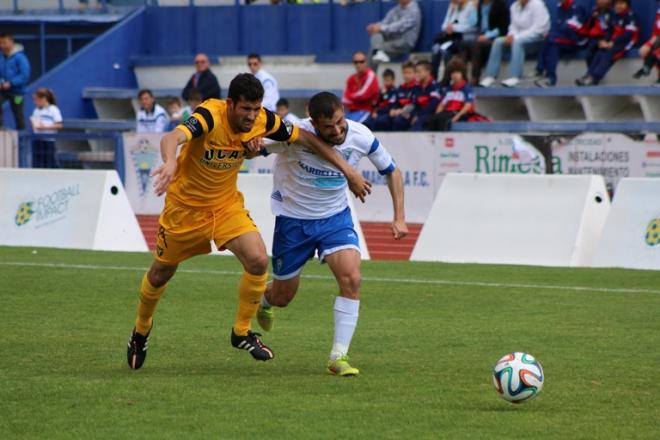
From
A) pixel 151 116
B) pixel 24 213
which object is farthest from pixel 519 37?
pixel 24 213

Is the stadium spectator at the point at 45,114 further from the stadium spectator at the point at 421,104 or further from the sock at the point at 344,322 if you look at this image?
the sock at the point at 344,322

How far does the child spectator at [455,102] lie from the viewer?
22.1 meters

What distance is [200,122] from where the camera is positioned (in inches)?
333

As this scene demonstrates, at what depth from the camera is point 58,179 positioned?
1764 cm

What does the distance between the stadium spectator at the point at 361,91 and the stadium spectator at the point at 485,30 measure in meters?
1.91

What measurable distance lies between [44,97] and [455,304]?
15626 mm

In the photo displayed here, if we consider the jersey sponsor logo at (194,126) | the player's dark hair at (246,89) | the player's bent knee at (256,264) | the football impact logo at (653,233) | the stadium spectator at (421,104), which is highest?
the player's dark hair at (246,89)

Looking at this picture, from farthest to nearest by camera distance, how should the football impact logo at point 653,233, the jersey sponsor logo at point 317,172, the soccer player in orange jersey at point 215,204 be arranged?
1. the football impact logo at point 653,233
2. the jersey sponsor logo at point 317,172
3. the soccer player in orange jersey at point 215,204

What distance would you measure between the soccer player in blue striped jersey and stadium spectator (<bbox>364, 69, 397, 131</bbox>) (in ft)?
44.4

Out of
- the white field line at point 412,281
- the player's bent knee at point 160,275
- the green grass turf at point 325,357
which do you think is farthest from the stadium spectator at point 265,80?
the player's bent knee at point 160,275

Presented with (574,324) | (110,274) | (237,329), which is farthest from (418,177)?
(237,329)

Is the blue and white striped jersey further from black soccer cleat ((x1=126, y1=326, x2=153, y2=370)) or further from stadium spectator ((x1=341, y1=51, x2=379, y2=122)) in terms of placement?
stadium spectator ((x1=341, y1=51, x2=379, y2=122))

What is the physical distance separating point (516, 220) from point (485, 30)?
362 inches

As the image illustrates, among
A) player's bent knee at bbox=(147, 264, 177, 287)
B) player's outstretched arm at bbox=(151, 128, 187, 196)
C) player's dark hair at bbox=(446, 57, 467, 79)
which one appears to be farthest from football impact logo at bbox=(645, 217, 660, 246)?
player's dark hair at bbox=(446, 57, 467, 79)
